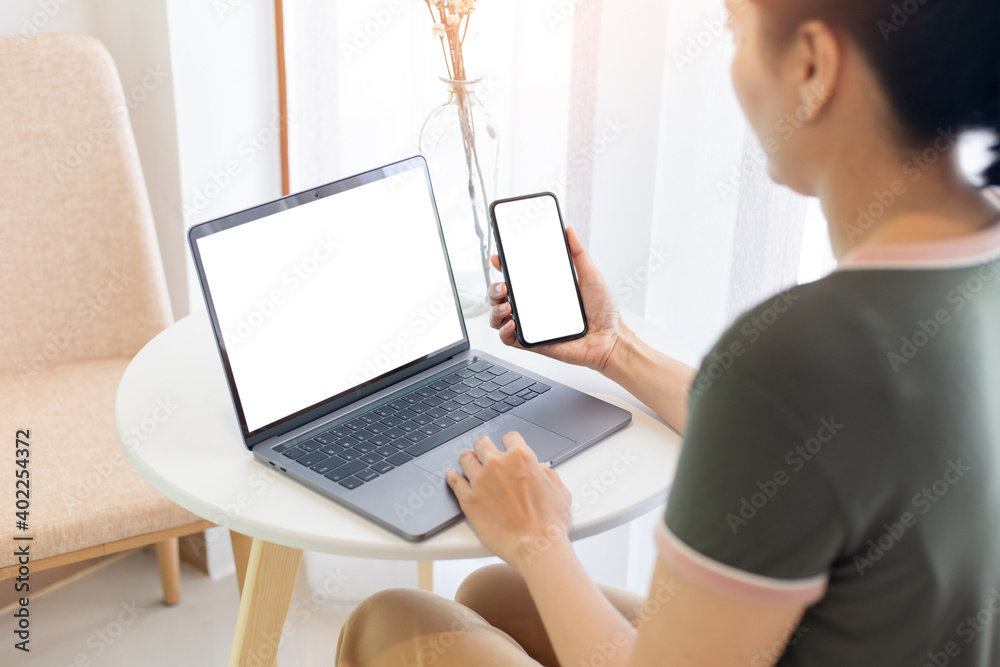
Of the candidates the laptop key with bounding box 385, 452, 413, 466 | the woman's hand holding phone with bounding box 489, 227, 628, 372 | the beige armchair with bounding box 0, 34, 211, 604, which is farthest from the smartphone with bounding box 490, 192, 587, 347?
the beige armchair with bounding box 0, 34, 211, 604

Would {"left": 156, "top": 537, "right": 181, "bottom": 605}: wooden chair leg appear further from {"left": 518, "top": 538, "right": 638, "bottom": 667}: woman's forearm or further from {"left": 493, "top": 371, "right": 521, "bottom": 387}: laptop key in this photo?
{"left": 518, "top": 538, "right": 638, "bottom": 667}: woman's forearm

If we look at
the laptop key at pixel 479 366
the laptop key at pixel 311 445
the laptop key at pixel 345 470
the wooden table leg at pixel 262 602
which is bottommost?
the wooden table leg at pixel 262 602

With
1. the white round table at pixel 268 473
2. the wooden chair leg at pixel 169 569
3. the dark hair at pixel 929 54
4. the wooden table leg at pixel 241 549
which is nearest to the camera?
A: the dark hair at pixel 929 54

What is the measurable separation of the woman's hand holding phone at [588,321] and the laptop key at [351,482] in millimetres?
287

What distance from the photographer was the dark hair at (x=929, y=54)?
48cm

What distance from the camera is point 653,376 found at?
3.23 ft

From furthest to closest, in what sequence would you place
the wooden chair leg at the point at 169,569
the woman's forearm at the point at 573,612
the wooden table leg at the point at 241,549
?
the wooden chair leg at the point at 169,569, the wooden table leg at the point at 241,549, the woman's forearm at the point at 573,612

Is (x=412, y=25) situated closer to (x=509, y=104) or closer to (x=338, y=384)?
(x=509, y=104)

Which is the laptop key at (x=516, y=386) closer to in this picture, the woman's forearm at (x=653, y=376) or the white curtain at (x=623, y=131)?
the woman's forearm at (x=653, y=376)

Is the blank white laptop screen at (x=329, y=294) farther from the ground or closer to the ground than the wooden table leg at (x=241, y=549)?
farther from the ground

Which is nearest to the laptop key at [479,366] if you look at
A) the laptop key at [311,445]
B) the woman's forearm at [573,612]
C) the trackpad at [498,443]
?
the trackpad at [498,443]

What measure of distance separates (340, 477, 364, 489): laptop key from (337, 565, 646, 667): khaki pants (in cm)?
14

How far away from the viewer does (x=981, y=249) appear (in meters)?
0.52

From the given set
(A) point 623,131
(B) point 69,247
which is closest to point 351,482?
(A) point 623,131
